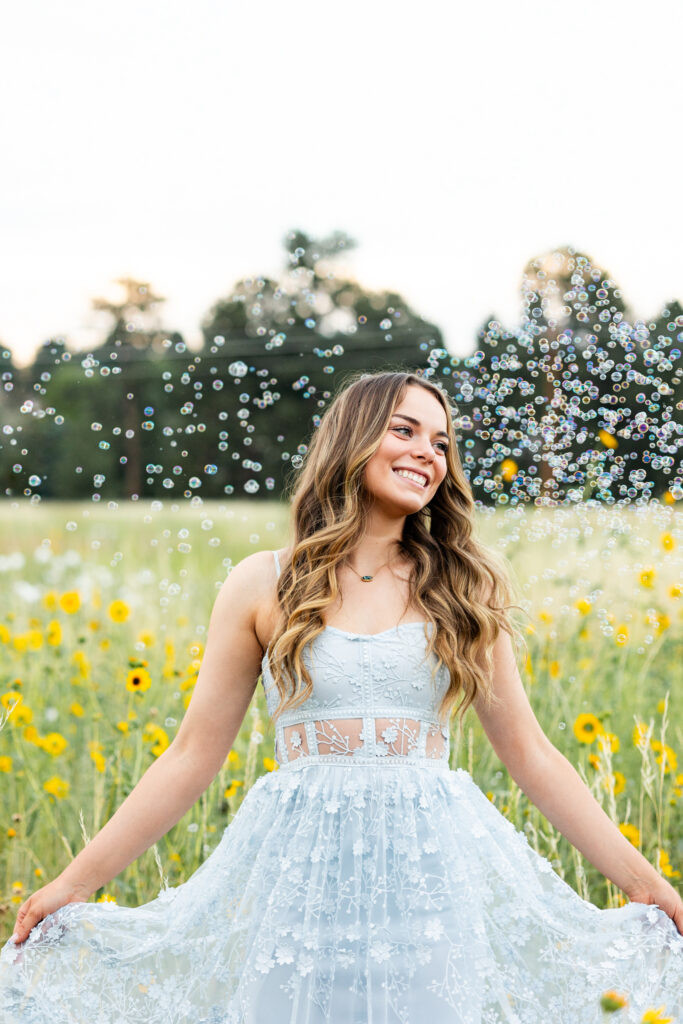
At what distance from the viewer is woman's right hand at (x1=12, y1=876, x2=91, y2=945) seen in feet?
5.91

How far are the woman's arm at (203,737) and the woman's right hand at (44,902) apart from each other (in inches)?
0.4

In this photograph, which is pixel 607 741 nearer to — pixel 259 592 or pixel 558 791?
pixel 558 791

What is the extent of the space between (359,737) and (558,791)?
1.34 ft

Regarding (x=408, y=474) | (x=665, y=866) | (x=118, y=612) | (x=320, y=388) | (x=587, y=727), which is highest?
(x=320, y=388)

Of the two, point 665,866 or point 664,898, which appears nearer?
point 664,898

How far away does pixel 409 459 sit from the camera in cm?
194

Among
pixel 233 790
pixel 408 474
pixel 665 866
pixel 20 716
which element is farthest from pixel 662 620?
pixel 20 716

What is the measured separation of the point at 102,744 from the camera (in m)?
3.26

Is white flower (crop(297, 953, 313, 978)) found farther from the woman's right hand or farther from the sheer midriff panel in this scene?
the woman's right hand

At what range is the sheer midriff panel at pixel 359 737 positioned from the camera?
1813 mm

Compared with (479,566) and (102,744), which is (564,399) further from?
(102,744)

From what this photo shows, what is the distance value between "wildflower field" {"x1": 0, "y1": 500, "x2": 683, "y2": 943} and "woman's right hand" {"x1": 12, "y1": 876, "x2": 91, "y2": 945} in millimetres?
557

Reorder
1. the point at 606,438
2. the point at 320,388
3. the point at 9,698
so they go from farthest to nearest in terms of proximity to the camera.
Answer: the point at 320,388, the point at 606,438, the point at 9,698

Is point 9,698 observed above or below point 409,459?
below
